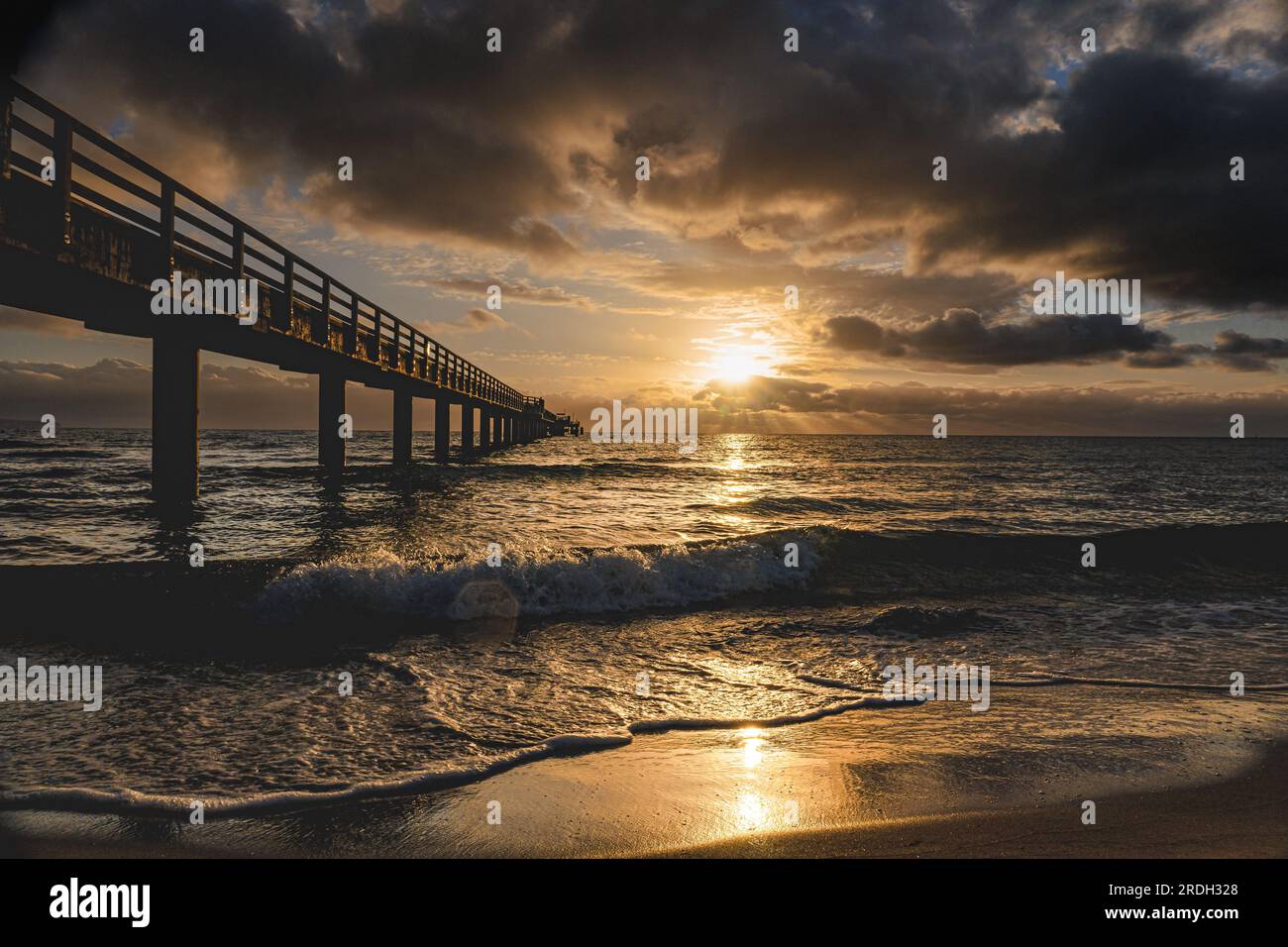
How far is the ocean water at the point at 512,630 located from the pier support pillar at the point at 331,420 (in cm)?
587

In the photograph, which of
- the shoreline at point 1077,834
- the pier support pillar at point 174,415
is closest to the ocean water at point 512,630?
the shoreline at point 1077,834

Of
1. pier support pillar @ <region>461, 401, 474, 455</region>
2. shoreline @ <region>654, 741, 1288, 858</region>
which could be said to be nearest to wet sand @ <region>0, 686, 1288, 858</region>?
shoreline @ <region>654, 741, 1288, 858</region>

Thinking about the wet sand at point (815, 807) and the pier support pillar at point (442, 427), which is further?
the pier support pillar at point (442, 427)

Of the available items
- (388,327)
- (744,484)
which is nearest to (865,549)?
(388,327)

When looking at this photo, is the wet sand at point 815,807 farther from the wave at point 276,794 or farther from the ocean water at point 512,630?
the ocean water at point 512,630

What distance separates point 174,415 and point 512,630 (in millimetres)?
9932

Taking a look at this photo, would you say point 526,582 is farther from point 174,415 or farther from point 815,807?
point 174,415

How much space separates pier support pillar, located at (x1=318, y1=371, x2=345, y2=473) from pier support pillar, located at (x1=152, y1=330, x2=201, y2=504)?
871 cm

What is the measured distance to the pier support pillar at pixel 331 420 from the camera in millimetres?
22125
